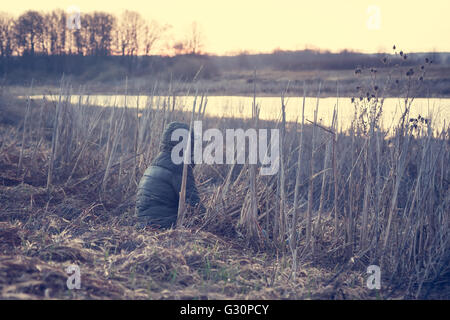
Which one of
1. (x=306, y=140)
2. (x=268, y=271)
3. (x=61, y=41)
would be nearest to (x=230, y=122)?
(x=306, y=140)

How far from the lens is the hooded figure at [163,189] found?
118 inches

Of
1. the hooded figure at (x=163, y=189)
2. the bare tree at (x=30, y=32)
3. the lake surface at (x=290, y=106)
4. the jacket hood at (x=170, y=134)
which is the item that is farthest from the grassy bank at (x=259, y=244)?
the bare tree at (x=30, y=32)

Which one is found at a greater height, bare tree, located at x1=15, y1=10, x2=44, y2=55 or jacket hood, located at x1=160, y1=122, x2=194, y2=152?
bare tree, located at x1=15, y1=10, x2=44, y2=55

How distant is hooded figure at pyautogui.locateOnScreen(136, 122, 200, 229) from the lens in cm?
300

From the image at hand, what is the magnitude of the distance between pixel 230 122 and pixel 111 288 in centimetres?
441

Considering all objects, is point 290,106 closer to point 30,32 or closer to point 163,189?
point 163,189

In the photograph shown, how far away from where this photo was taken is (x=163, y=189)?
3.03 metres

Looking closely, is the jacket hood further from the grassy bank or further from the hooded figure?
the grassy bank

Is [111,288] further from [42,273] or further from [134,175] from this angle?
[134,175]

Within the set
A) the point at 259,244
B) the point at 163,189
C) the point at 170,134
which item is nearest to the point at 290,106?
the point at 170,134

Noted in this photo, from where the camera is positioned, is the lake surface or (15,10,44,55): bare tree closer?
the lake surface

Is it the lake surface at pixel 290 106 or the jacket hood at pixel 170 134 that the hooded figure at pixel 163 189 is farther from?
the lake surface at pixel 290 106

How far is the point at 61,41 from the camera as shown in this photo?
15367 mm

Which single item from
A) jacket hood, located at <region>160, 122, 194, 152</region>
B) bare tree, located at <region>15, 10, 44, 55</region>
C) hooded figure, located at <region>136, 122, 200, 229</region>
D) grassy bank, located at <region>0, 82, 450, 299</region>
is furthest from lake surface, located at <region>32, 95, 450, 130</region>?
bare tree, located at <region>15, 10, 44, 55</region>
